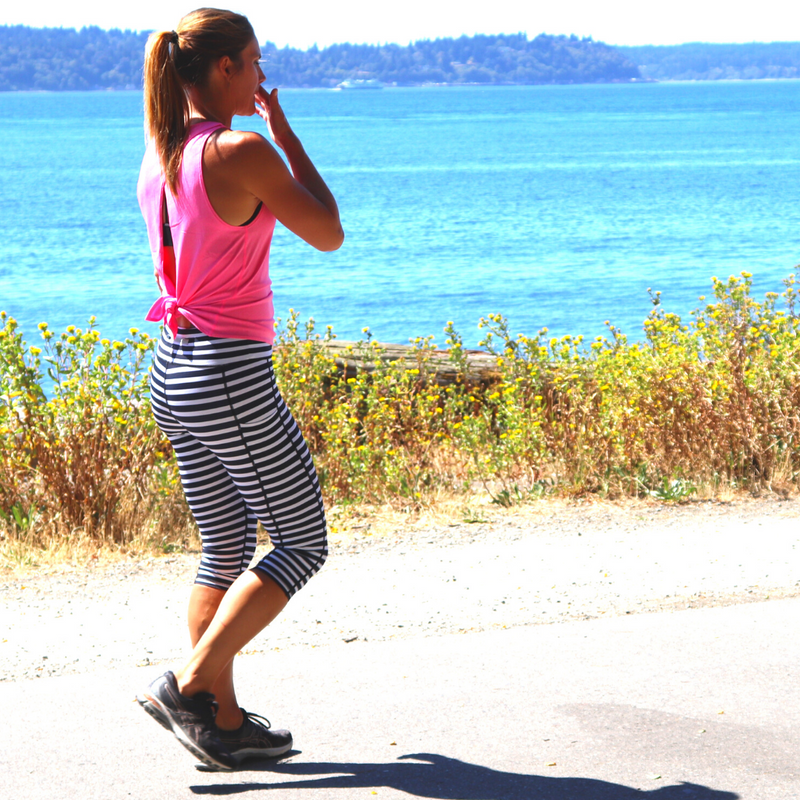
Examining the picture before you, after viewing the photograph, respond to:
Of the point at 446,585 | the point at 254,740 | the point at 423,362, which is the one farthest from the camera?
the point at 423,362

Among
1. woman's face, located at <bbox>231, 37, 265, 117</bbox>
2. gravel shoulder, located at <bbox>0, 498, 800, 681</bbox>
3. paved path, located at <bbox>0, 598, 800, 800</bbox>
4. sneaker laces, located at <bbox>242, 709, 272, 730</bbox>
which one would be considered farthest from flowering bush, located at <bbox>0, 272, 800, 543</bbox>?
woman's face, located at <bbox>231, 37, 265, 117</bbox>

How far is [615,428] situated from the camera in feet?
20.6

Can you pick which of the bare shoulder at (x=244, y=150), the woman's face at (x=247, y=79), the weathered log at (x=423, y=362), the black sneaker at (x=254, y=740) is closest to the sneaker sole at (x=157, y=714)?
the black sneaker at (x=254, y=740)

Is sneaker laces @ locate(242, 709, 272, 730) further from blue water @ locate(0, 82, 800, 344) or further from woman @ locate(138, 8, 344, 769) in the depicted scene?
blue water @ locate(0, 82, 800, 344)

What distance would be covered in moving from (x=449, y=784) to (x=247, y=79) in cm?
201

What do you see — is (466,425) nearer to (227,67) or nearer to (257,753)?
(257,753)

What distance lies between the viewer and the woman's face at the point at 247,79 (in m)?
2.89

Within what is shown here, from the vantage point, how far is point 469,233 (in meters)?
43.8

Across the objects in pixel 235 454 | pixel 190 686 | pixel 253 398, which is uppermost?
pixel 253 398

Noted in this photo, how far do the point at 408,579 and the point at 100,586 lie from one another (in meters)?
1.36

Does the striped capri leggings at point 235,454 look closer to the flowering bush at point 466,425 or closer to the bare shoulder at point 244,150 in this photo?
the bare shoulder at point 244,150

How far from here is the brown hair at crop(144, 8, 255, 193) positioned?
284 centimetres

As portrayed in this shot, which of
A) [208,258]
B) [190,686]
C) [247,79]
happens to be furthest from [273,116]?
[190,686]

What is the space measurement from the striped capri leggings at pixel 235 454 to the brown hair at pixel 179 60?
0.48m
